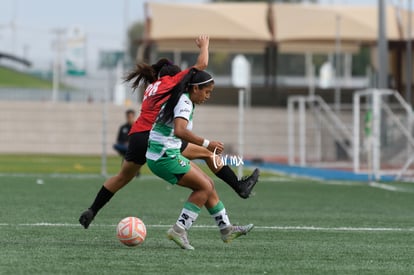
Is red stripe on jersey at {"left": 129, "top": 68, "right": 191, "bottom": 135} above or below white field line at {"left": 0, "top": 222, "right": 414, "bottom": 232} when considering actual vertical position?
above

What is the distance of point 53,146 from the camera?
4850 centimetres

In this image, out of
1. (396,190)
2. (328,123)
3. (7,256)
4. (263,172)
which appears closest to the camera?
(7,256)

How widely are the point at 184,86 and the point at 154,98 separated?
0.64 meters

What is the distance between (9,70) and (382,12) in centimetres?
5942

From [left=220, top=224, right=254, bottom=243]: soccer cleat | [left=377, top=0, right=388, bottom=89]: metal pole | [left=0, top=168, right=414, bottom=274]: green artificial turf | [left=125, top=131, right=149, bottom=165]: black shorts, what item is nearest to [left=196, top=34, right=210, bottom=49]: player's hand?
[left=125, top=131, right=149, bottom=165]: black shorts

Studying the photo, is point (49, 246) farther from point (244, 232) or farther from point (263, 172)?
point (263, 172)

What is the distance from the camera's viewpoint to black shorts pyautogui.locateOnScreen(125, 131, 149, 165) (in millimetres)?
12797

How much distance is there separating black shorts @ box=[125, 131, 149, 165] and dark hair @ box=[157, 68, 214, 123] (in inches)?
37.7

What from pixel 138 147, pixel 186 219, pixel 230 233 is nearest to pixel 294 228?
pixel 230 233

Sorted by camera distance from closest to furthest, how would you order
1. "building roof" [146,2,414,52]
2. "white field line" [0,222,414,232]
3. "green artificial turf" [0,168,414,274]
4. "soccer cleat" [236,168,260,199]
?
1. "green artificial turf" [0,168,414,274]
2. "soccer cleat" [236,168,260,199]
3. "white field line" [0,222,414,232]
4. "building roof" [146,2,414,52]

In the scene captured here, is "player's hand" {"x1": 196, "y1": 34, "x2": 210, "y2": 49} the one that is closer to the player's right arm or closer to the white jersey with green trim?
the player's right arm

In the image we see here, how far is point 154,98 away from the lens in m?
12.3

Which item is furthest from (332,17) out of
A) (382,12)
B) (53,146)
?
(382,12)

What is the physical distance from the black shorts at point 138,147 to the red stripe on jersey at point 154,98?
56 millimetres
